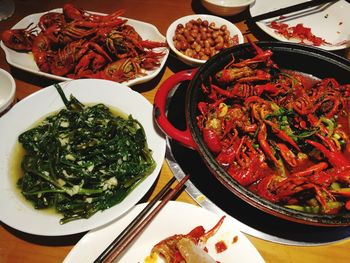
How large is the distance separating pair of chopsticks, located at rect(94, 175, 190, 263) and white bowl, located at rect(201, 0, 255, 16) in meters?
1.65

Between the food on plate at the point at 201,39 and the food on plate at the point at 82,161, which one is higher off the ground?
the food on plate at the point at 201,39

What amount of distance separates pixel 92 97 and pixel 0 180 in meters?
0.72

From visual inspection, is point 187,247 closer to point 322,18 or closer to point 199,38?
point 199,38

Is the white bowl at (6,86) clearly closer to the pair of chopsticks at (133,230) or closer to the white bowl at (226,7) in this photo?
the pair of chopsticks at (133,230)

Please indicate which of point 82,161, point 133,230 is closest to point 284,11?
point 82,161

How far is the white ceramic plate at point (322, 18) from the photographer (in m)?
2.51

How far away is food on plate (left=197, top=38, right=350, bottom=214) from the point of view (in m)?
1.50

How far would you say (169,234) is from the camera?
147cm

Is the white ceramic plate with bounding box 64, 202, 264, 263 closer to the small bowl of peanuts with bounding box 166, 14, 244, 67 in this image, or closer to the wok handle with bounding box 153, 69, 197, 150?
the wok handle with bounding box 153, 69, 197, 150

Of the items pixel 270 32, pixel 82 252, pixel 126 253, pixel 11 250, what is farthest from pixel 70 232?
pixel 270 32

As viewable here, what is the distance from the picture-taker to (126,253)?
1.43m

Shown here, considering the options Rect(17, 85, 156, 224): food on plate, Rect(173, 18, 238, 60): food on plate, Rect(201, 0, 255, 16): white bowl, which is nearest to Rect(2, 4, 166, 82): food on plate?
Rect(173, 18, 238, 60): food on plate

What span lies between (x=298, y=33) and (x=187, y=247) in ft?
6.51

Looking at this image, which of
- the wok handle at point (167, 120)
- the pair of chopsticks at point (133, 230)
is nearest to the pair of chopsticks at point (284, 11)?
the wok handle at point (167, 120)
